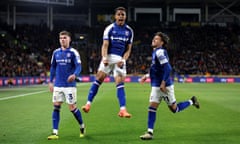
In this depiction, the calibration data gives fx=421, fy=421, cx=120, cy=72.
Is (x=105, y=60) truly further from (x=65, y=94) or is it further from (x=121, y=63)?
(x=65, y=94)

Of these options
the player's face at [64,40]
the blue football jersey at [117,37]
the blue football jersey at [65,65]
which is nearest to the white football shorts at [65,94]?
the blue football jersey at [65,65]

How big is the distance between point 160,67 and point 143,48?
48.9 m

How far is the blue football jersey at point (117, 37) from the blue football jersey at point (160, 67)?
76 cm

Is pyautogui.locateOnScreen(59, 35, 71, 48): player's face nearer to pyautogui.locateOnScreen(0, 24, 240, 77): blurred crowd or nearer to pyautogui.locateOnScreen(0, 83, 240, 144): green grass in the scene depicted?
pyautogui.locateOnScreen(0, 83, 240, 144): green grass

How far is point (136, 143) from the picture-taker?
8867 mm

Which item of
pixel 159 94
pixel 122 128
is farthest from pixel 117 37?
pixel 122 128

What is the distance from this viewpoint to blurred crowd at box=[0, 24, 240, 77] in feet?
176

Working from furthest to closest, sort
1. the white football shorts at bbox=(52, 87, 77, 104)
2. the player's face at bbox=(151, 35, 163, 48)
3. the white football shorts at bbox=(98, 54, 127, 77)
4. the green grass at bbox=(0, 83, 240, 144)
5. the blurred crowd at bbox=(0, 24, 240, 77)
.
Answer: the blurred crowd at bbox=(0, 24, 240, 77), the white football shorts at bbox=(98, 54, 127, 77), the player's face at bbox=(151, 35, 163, 48), the white football shorts at bbox=(52, 87, 77, 104), the green grass at bbox=(0, 83, 240, 144)

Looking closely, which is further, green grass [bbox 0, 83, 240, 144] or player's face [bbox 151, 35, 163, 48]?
player's face [bbox 151, 35, 163, 48]

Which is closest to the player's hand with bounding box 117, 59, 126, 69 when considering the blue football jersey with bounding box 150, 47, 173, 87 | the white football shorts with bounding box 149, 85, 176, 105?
the blue football jersey with bounding box 150, 47, 173, 87

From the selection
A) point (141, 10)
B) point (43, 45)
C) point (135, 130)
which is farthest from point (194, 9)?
point (135, 130)

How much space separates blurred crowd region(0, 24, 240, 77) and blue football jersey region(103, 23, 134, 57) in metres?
39.3

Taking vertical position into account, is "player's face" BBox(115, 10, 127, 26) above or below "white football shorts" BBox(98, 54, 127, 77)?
above

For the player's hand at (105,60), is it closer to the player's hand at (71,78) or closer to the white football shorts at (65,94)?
the player's hand at (71,78)
